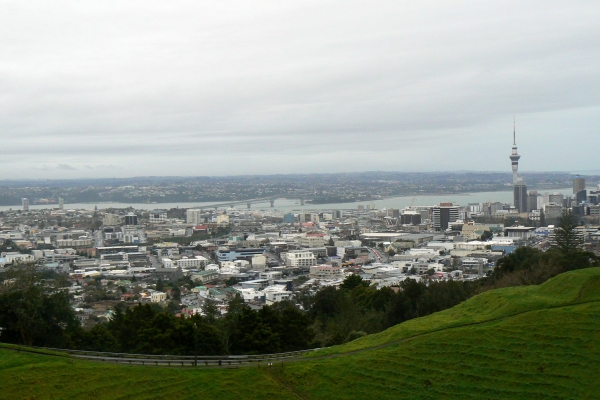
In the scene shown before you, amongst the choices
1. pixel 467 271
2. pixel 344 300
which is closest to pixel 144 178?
pixel 467 271

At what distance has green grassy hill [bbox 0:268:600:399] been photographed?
1009 cm

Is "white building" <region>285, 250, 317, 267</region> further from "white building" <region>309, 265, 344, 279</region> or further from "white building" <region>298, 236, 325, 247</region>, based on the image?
"white building" <region>298, 236, 325, 247</region>

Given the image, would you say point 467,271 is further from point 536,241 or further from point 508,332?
point 508,332

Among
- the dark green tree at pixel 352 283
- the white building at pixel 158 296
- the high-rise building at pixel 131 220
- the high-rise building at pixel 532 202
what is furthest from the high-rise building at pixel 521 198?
the dark green tree at pixel 352 283

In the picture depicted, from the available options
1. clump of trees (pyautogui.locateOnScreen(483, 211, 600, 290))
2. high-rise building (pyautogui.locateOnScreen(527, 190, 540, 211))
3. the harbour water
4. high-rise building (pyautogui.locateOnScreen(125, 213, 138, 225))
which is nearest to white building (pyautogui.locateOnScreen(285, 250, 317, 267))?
clump of trees (pyautogui.locateOnScreen(483, 211, 600, 290))

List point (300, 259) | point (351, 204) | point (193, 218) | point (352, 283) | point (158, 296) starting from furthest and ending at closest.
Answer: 1. point (351, 204)
2. point (193, 218)
3. point (300, 259)
4. point (158, 296)
5. point (352, 283)

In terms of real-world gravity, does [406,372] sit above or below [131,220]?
above

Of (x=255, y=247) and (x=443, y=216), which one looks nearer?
(x=255, y=247)

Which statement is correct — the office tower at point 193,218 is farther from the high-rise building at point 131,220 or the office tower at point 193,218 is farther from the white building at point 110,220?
the white building at point 110,220

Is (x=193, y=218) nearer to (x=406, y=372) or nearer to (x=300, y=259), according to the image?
(x=300, y=259)

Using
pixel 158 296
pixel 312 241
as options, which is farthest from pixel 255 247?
pixel 158 296

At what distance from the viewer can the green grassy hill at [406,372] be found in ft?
33.1

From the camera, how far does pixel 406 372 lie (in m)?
10.7

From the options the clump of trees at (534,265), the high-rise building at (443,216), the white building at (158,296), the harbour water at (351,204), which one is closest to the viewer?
the clump of trees at (534,265)
